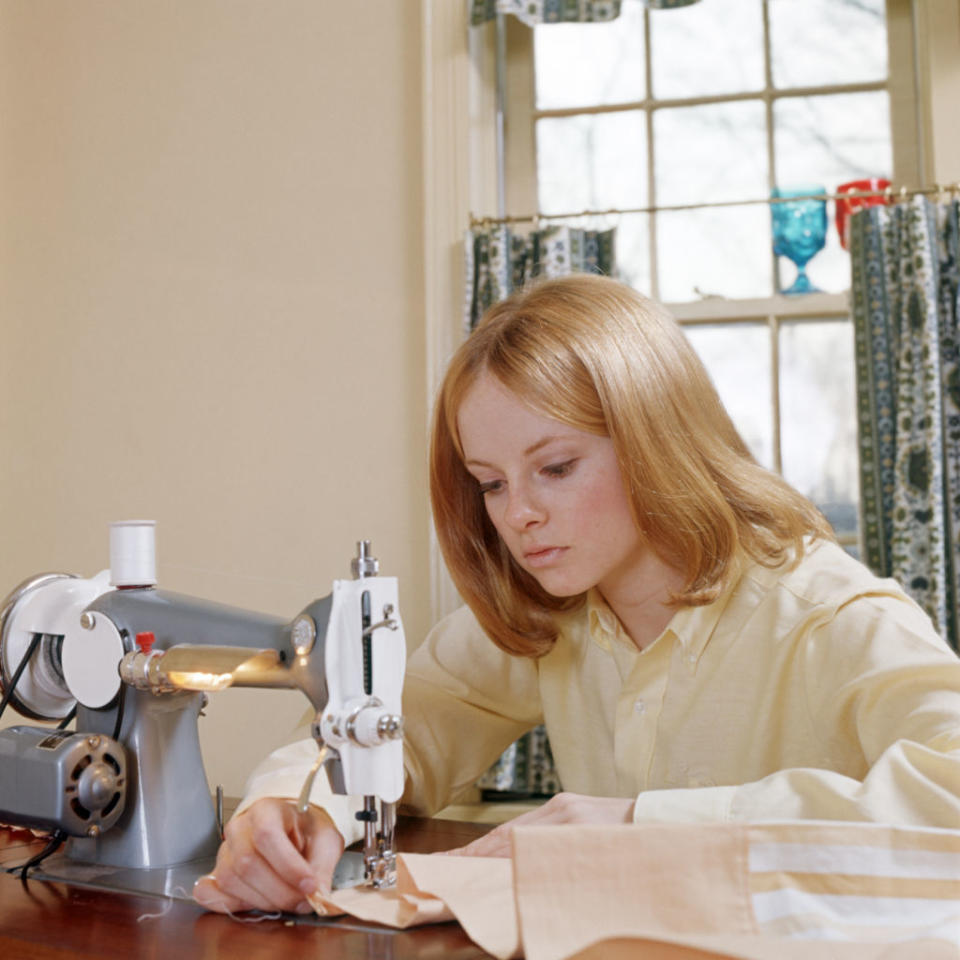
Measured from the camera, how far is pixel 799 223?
235cm

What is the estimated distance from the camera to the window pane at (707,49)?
8.46 ft

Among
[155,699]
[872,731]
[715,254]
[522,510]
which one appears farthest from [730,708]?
[715,254]

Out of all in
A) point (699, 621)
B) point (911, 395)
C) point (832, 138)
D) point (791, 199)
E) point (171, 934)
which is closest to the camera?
point (171, 934)

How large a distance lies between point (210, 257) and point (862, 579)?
1823 millimetres

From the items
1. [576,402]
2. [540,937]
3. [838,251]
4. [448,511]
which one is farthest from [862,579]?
[838,251]

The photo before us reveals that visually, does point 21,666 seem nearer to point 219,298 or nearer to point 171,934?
point 171,934

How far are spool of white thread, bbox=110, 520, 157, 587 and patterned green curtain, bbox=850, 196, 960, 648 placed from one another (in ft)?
4.99

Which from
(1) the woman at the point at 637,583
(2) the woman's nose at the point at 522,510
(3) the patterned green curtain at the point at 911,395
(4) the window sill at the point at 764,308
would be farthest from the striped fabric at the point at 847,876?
(4) the window sill at the point at 764,308

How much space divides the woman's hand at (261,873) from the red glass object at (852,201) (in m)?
→ 1.79

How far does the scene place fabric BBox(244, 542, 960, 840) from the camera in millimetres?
912

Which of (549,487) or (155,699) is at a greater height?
(549,487)

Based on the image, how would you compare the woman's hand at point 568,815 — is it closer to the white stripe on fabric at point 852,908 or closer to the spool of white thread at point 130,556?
the white stripe on fabric at point 852,908

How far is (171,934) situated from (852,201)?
6.54 feet

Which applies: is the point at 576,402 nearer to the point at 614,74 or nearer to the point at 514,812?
the point at 514,812
